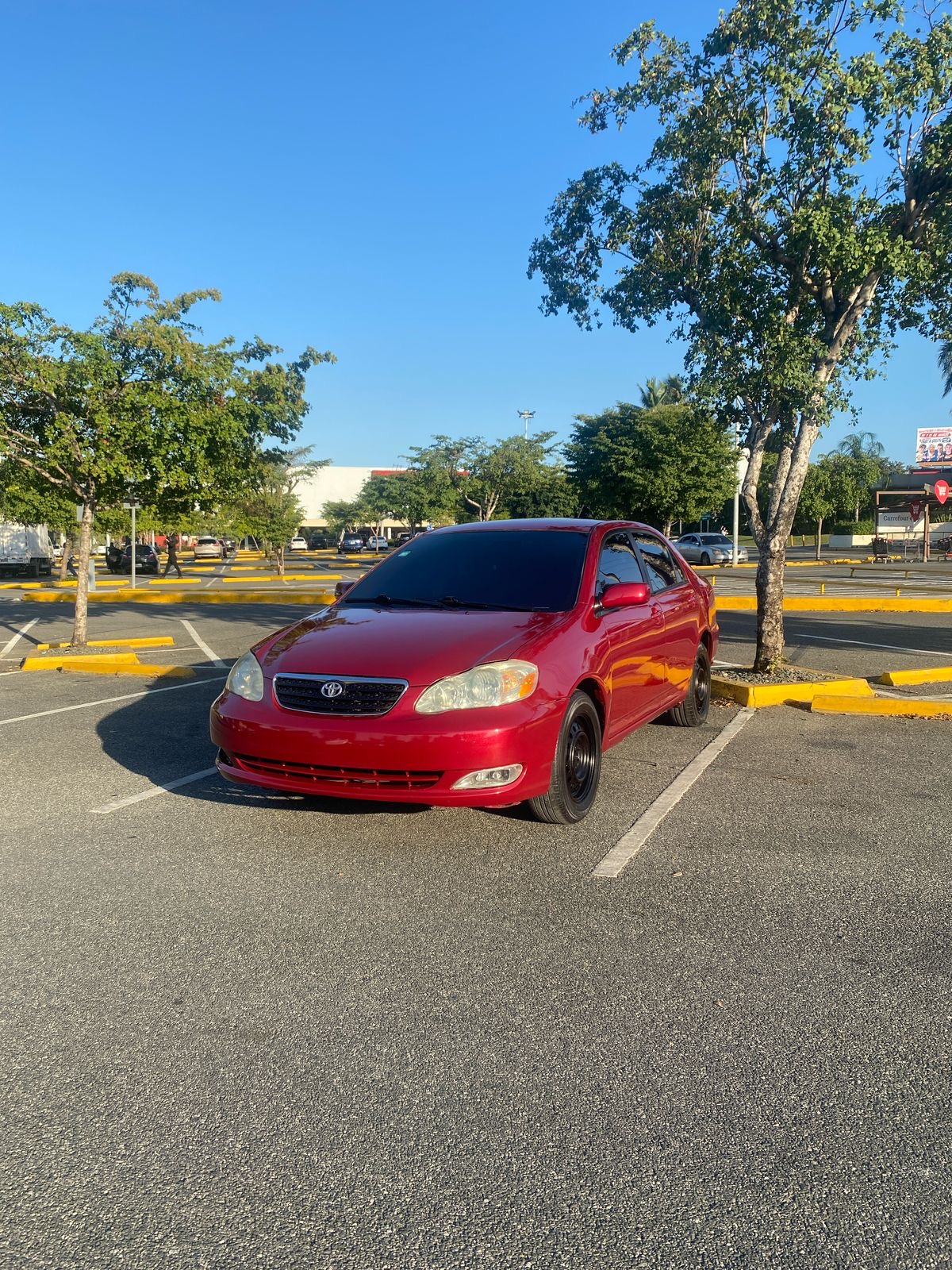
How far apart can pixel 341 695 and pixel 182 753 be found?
2692 millimetres

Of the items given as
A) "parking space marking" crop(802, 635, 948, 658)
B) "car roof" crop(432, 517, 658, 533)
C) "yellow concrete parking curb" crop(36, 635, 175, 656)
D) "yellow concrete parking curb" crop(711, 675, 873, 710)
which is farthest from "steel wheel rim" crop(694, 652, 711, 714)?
"yellow concrete parking curb" crop(36, 635, 175, 656)

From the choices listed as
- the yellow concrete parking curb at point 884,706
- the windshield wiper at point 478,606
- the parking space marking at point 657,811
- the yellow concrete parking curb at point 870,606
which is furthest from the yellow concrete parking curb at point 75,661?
the yellow concrete parking curb at point 870,606

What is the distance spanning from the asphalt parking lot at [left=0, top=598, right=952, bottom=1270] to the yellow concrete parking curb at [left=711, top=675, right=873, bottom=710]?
10.4ft

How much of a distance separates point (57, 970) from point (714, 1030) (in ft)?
7.54

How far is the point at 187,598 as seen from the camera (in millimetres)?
25828

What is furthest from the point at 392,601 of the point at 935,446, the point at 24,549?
the point at 935,446

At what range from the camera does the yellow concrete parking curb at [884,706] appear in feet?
27.8

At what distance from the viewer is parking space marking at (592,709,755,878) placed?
4.70 meters

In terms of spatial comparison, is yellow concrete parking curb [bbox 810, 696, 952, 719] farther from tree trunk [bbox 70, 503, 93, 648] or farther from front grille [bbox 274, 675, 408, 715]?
tree trunk [bbox 70, 503, 93, 648]

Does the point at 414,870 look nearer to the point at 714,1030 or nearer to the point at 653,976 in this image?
the point at 653,976

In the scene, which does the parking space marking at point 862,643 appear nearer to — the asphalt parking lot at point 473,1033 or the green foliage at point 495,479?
the asphalt parking lot at point 473,1033

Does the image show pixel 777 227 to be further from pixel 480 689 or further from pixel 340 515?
pixel 340 515

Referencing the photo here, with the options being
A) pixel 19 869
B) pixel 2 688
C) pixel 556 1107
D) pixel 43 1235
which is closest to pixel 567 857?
pixel 556 1107

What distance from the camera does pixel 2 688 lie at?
34.8 ft
